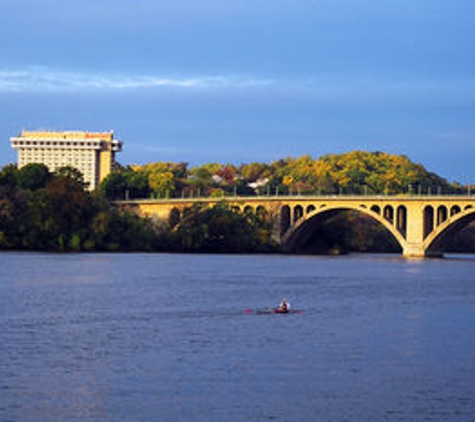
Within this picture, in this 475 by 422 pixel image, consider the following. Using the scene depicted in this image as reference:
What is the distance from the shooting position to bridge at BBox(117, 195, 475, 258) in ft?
405

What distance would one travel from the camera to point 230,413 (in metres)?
30.0

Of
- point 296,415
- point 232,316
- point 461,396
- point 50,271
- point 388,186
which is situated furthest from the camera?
point 388,186

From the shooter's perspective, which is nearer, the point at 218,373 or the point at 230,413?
the point at 230,413

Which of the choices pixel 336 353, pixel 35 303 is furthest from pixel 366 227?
pixel 336 353

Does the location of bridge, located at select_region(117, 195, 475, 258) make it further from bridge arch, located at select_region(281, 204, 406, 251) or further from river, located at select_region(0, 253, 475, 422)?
river, located at select_region(0, 253, 475, 422)

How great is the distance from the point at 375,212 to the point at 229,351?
9174cm

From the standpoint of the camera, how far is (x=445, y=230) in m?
124

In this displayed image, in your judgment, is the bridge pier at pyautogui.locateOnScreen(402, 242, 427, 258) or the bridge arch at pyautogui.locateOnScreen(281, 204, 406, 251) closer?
the bridge pier at pyautogui.locateOnScreen(402, 242, 427, 258)

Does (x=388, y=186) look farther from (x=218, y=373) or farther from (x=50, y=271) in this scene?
(x=218, y=373)

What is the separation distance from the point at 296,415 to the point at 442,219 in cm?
10099

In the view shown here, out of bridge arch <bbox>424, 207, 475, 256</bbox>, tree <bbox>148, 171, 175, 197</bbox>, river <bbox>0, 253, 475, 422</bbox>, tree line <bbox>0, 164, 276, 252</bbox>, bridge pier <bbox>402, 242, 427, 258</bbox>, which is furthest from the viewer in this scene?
tree <bbox>148, 171, 175, 197</bbox>

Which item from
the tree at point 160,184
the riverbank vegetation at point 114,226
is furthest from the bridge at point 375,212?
the tree at point 160,184

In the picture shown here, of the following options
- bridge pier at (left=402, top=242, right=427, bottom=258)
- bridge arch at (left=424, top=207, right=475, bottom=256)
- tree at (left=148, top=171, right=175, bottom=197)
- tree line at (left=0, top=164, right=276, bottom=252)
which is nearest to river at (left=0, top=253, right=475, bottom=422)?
tree line at (left=0, top=164, right=276, bottom=252)

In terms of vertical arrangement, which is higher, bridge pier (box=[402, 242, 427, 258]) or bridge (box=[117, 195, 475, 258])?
bridge (box=[117, 195, 475, 258])
